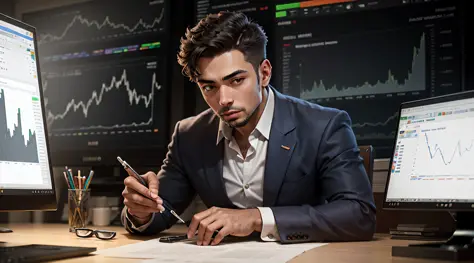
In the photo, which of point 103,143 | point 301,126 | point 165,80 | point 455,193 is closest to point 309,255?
point 455,193

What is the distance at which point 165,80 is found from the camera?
2346mm

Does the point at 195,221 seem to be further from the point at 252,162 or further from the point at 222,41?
the point at 222,41

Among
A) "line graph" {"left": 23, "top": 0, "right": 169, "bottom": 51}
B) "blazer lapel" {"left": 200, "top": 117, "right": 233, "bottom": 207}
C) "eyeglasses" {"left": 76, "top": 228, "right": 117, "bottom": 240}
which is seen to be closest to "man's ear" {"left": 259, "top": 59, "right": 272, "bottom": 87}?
"blazer lapel" {"left": 200, "top": 117, "right": 233, "bottom": 207}

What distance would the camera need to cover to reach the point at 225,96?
159 cm

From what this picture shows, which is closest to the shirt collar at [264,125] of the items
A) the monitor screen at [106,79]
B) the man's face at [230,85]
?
the man's face at [230,85]

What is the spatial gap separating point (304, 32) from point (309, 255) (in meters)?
1.16

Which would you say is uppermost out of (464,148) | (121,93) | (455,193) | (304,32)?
(304,32)

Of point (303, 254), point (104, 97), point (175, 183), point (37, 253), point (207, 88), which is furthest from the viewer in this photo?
point (104, 97)

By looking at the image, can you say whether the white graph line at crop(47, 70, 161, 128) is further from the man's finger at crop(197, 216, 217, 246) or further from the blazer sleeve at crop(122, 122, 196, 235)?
the man's finger at crop(197, 216, 217, 246)

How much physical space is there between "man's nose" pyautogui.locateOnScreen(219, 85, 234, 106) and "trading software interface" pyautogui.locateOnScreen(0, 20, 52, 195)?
50cm

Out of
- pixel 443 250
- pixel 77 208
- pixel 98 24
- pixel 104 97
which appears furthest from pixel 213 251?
pixel 98 24

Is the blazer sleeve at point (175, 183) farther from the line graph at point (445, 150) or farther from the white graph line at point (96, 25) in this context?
the line graph at point (445, 150)

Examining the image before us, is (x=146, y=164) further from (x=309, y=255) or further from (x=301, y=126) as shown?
(x=309, y=255)

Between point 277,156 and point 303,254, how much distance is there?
519 millimetres
